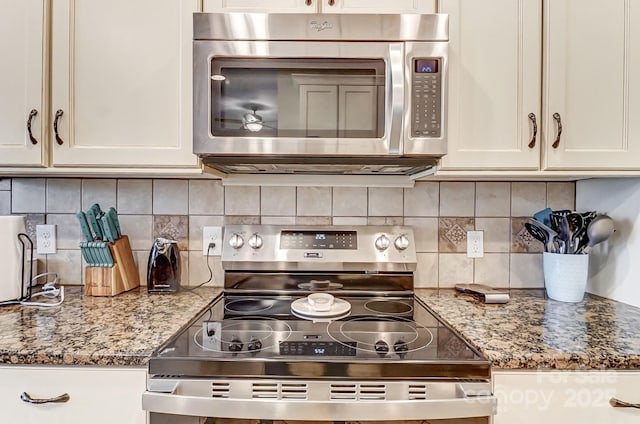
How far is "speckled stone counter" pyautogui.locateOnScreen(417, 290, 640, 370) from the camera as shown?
2.89ft

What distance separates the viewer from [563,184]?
1.56 m

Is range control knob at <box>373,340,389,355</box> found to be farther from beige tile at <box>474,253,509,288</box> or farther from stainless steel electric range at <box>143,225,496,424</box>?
beige tile at <box>474,253,509,288</box>

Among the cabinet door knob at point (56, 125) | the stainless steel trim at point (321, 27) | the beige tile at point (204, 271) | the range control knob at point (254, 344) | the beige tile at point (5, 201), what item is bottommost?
the range control knob at point (254, 344)

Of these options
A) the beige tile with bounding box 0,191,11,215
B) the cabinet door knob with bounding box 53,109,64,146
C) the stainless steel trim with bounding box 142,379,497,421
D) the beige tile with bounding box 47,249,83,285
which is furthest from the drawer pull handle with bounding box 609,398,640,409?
the beige tile with bounding box 0,191,11,215

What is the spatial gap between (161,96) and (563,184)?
5.29 ft

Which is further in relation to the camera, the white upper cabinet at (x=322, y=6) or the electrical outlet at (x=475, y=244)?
the electrical outlet at (x=475, y=244)

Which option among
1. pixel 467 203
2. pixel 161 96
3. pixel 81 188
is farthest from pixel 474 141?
pixel 81 188

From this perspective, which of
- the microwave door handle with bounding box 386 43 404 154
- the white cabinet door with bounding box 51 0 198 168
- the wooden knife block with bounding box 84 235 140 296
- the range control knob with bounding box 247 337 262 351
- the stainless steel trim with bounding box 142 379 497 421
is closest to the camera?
the stainless steel trim with bounding box 142 379 497 421

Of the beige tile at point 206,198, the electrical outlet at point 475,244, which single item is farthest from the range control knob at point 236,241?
A: the electrical outlet at point 475,244

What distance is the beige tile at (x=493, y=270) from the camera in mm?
1558

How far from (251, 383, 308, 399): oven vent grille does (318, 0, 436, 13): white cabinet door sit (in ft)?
3.76

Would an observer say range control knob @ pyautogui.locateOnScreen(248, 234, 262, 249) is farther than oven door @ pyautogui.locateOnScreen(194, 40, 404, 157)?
Yes

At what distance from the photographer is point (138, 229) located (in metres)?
1.55

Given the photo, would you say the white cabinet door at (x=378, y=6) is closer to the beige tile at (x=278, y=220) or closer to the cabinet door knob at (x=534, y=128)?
the cabinet door knob at (x=534, y=128)
